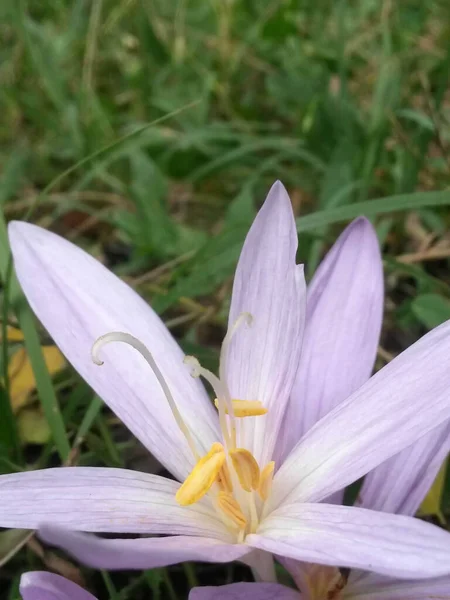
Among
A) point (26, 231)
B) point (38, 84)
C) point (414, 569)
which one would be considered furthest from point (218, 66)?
point (414, 569)

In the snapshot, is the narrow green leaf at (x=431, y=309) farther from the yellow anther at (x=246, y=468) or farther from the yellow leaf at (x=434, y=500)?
the yellow anther at (x=246, y=468)

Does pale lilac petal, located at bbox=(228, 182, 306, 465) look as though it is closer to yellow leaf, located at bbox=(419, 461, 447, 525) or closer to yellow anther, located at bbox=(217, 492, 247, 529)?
yellow anther, located at bbox=(217, 492, 247, 529)

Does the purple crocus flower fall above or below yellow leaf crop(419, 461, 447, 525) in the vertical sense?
above

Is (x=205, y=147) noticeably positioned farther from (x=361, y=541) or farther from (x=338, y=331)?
(x=361, y=541)

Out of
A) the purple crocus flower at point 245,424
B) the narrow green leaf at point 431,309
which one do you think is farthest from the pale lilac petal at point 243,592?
the narrow green leaf at point 431,309

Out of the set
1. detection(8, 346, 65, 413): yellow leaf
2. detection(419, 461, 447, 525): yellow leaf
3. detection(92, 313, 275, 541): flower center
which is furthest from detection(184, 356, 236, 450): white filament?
detection(8, 346, 65, 413): yellow leaf

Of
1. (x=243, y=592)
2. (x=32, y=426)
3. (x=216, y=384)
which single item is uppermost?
(x=216, y=384)

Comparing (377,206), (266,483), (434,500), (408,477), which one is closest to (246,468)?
(266,483)
